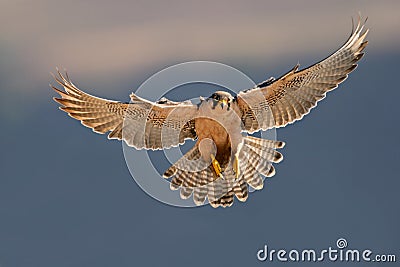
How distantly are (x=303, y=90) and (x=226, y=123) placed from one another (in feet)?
6.83

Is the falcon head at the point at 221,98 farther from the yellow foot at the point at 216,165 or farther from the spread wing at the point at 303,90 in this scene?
the yellow foot at the point at 216,165

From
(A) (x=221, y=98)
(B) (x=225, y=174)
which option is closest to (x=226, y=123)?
(A) (x=221, y=98)

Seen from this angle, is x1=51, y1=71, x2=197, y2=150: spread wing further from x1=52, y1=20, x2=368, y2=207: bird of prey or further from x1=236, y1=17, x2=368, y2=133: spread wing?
x1=236, y1=17, x2=368, y2=133: spread wing

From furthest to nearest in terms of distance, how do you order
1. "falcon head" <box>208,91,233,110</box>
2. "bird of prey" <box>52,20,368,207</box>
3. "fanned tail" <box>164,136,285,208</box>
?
"fanned tail" <box>164,136,285,208</box> < "bird of prey" <box>52,20,368,207</box> < "falcon head" <box>208,91,233,110</box>

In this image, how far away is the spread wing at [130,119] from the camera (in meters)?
25.9

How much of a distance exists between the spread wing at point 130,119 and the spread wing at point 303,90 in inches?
60.8

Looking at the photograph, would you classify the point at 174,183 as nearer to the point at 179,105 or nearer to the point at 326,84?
the point at 179,105

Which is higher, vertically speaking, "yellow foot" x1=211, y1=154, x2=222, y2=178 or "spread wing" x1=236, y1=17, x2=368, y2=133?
"spread wing" x1=236, y1=17, x2=368, y2=133

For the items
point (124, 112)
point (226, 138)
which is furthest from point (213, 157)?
point (124, 112)

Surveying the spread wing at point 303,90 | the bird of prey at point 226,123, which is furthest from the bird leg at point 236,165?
the spread wing at point 303,90

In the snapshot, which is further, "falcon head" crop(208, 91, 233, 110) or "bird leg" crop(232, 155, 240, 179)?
"bird leg" crop(232, 155, 240, 179)

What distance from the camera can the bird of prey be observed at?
84.2 ft

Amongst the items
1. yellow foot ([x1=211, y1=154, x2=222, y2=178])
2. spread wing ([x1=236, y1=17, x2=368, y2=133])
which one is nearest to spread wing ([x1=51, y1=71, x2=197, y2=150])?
yellow foot ([x1=211, y1=154, x2=222, y2=178])

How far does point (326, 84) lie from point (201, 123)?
10.1ft
